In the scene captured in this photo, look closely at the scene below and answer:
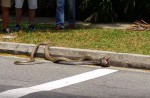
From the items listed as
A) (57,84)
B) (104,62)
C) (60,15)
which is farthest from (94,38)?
(57,84)

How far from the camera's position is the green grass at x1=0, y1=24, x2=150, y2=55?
9.16 metres

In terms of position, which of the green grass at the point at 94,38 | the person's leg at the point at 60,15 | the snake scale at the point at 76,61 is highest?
the person's leg at the point at 60,15

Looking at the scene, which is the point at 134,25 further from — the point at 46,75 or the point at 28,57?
the point at 46,75

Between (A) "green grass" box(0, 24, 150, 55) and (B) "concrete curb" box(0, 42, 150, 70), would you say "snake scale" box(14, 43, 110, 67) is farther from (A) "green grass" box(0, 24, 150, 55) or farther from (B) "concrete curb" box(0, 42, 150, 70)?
(A) "green grass" box(0, 24, 150, 55)

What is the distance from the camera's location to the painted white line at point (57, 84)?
6.57 meters

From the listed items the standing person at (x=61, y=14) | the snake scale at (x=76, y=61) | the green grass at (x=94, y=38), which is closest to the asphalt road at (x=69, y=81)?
the snake scale at (x=76, y=61)

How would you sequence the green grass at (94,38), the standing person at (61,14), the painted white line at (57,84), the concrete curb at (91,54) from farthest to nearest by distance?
the standing person at (61,14), the green grass at (94,38), the concrete curb at (91,54), the painted white line at (57,84)

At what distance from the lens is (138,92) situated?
672 cm

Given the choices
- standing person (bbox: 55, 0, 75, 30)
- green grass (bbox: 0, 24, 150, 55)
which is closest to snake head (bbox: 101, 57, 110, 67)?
green grass (bbox: 0, 24, 150, 55)

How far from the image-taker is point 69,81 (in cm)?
736

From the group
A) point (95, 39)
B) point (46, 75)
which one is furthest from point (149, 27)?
point (46, 75)

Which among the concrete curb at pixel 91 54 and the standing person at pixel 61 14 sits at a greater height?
the standing person at pixel 61 14

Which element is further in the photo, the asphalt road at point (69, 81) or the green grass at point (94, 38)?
the green grass at point (94, 38)

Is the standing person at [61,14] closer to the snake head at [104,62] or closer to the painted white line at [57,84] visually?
the snake head at [104,62]
